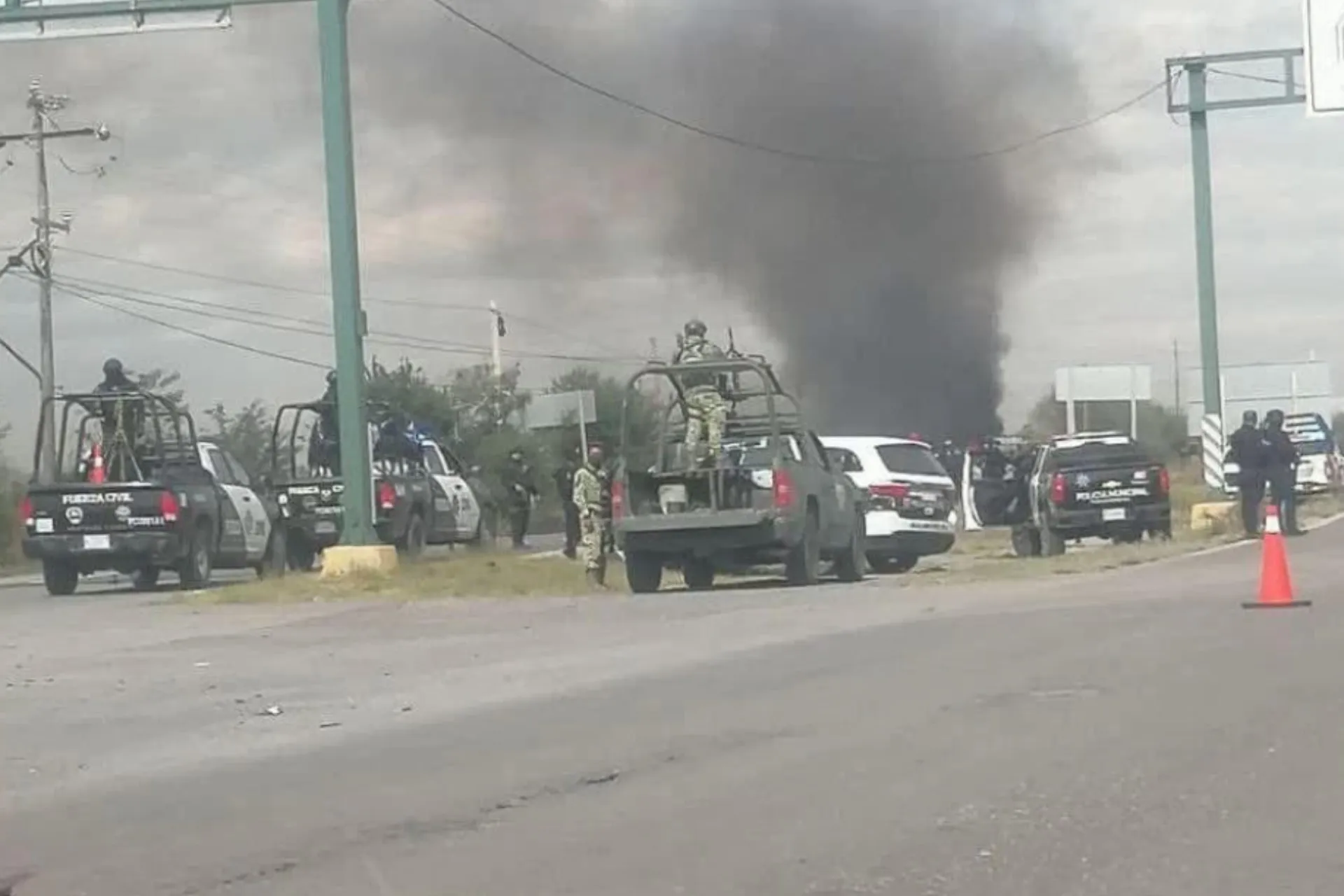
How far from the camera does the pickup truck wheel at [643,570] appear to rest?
2172cm

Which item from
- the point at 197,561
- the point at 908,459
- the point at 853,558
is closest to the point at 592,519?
the point at 853,558

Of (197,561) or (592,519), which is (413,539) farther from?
(592,519)

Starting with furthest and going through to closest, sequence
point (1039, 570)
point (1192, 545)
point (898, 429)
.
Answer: point (898, 429) → point (1192, 545) → point (1039, 570)

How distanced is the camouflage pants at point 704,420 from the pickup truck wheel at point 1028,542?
26.6ft

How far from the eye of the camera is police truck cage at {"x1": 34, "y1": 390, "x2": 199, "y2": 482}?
86.1 ft

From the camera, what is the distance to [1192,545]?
28016mm

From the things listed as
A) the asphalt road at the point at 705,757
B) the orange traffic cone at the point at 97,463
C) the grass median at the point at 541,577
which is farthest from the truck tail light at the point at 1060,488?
the orange traffic cone at the point at 97,463

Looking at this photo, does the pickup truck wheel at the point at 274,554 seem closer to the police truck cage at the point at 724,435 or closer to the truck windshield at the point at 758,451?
the police truck cage at the point at 724,435

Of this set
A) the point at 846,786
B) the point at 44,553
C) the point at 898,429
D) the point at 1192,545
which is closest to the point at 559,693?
the point at 846,786

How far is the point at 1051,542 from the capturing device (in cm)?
2817

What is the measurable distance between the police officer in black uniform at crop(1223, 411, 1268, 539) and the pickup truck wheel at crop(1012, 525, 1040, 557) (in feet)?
9.95

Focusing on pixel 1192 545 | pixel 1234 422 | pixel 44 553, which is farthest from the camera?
pixel 1234 422

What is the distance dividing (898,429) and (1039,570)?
2015 cm

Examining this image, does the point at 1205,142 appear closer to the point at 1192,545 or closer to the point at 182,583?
the point at 1192,545
